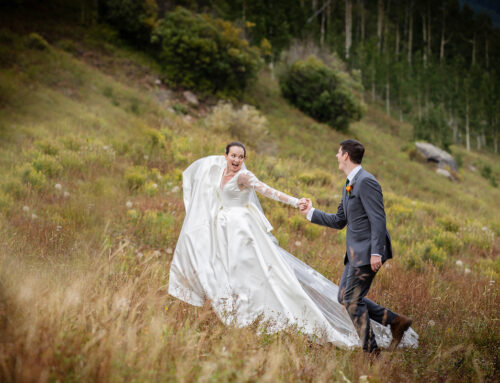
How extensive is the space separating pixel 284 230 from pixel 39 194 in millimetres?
4906

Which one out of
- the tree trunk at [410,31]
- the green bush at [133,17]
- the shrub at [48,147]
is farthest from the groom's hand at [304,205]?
the tree trunk at [410,31]

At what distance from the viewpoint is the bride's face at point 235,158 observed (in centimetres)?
436

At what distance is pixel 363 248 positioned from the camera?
11.5 feet

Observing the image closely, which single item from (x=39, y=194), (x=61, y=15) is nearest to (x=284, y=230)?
(x=39, y=194)

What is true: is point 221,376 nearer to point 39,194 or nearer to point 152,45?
point 39,194

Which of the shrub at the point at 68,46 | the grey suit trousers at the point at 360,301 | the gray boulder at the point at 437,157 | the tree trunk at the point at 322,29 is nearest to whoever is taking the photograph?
the grey suit trousers at the point at 360,301

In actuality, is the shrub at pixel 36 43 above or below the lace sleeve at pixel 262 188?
below

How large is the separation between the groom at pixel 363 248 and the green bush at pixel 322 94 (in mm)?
21002

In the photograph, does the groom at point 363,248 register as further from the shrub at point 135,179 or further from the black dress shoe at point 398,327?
the shrub at point 135,179

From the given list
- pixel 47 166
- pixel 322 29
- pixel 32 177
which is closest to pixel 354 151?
A: pixel 32 177

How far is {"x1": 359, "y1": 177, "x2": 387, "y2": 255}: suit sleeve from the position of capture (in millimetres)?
3346

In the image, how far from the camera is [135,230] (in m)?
6.19

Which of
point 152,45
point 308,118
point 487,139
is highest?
point 152,45

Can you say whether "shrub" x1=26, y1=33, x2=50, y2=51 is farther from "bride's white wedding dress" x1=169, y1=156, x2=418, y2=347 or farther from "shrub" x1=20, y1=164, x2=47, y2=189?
"bride's white wedding dress" x1=169, y1=156, x2=418, y2=347
